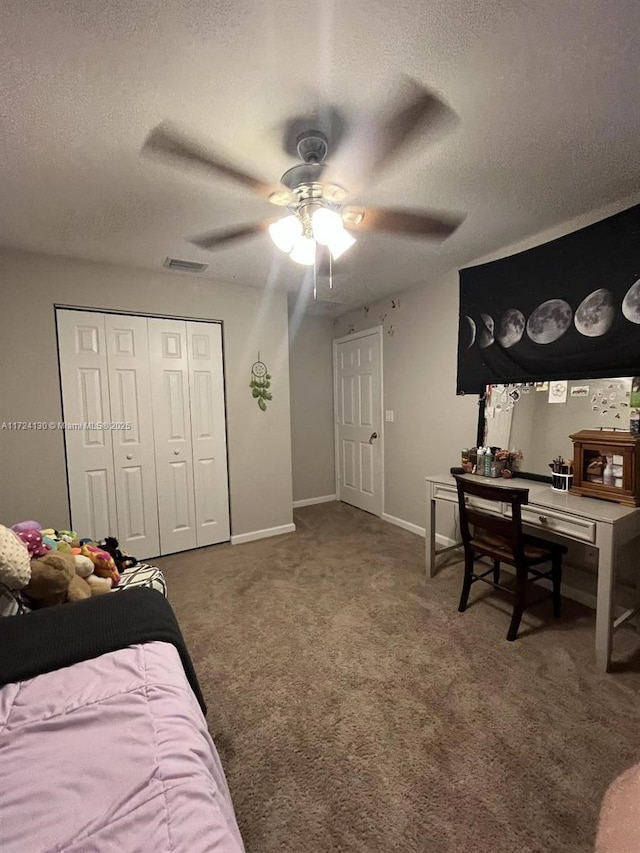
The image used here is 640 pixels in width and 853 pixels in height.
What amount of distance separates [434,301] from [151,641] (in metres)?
3.18

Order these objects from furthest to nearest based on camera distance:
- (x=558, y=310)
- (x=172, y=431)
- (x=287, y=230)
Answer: (x=172, y=431), (x=558, y=310), (x=287, y=230)

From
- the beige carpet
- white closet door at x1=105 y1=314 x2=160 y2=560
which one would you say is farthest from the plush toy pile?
white closet door at x1=105 y1=314 x2=160 y2=560

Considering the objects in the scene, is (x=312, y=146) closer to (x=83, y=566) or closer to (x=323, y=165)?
(x=323, y=165)

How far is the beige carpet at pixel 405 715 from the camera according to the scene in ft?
4.02

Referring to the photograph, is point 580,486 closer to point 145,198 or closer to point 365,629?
point 365,629

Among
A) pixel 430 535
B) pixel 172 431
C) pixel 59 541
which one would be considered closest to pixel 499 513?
pixel 430 535

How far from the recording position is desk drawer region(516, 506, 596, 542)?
188 centimetres

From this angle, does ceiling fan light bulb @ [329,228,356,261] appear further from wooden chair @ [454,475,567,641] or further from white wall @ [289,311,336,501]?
white wall @ [289,311,336,501]

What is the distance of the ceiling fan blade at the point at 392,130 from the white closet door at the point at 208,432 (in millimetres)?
1890

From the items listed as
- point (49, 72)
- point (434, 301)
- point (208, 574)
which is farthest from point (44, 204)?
point (434, 301)

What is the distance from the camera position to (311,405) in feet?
15.7

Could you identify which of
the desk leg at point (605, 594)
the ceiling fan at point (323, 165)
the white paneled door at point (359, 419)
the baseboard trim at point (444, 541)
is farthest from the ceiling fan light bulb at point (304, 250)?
the baseboard trim at point (444, 541)

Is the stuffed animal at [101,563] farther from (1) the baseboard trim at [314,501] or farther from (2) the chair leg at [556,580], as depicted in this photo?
(1) the baseboard trim at [314,501]

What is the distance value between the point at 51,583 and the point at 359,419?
3.40 metres
